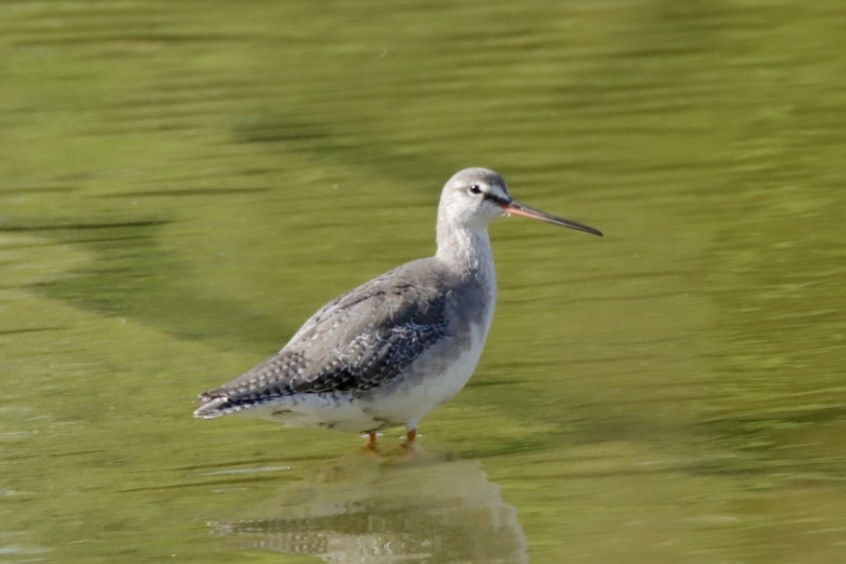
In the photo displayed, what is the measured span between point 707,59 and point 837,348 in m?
6.35

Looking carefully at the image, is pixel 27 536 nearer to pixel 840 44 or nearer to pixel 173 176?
pixel 173 176

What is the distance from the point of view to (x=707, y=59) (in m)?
15.7

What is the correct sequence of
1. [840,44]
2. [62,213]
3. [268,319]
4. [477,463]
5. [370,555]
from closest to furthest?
[370,555] → [477,463] → [268,319] → [62,213] → [840,44]

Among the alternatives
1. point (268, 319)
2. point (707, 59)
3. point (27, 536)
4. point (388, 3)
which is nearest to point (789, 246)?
point (268, 319)

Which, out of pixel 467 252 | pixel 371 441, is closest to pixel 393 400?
pixel 371 441

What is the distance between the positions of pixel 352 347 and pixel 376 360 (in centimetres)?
15

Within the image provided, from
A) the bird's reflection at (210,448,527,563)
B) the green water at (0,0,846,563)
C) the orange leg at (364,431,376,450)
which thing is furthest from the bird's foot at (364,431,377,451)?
the bird's reflection at (210,448,527,563)

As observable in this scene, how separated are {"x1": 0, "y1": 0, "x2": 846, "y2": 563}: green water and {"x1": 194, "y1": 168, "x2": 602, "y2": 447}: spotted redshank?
321mm

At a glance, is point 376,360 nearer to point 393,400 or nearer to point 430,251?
point 393,400

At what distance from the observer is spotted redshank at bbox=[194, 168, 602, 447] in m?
8.66

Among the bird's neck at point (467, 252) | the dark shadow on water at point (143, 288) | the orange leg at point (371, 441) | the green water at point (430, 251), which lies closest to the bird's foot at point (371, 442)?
the orange leg at point (371, 441)

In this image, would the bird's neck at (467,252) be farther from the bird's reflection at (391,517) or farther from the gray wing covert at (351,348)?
the bird's reflection at (391,517)

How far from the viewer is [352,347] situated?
889 centimetres

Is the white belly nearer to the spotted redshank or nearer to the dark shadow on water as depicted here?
the spotted redshank
